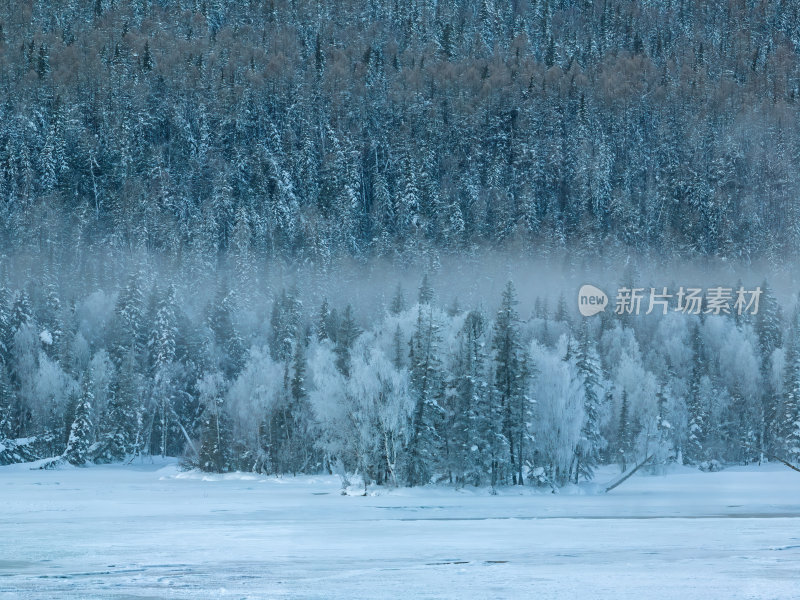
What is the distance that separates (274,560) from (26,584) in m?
7.01

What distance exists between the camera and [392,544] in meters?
32.8

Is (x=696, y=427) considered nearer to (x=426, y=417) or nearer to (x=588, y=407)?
(x=588, y=407)

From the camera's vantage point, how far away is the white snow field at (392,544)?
2311cm

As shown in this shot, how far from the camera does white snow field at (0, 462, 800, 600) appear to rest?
2311cm

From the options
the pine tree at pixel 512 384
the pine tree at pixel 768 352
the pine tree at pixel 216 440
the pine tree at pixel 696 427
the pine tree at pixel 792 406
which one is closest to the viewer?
the pine tree at pixel 512 384

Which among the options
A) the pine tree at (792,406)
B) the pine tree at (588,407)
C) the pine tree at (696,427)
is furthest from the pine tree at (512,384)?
the pine tree at (696,427)

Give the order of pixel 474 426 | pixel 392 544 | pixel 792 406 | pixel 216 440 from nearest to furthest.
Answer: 1. pixel 392 544
2. pixel 474 426
3. pixel 216 440
4. pixel 792 406

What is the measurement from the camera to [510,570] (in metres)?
26.0

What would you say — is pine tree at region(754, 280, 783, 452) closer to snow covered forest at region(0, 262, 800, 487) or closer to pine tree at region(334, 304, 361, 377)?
snow covered forest at region(0, 262, 800, 487)

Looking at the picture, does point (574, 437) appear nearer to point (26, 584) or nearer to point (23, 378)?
point (26, 584)

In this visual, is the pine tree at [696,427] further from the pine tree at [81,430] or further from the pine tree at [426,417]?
the pine tree at [81,430]

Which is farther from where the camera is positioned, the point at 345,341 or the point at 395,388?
the point at 345,341

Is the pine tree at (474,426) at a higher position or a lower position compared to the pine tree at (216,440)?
higher

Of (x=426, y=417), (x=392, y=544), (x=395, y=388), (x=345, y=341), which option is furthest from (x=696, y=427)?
(x=392, y=544)
